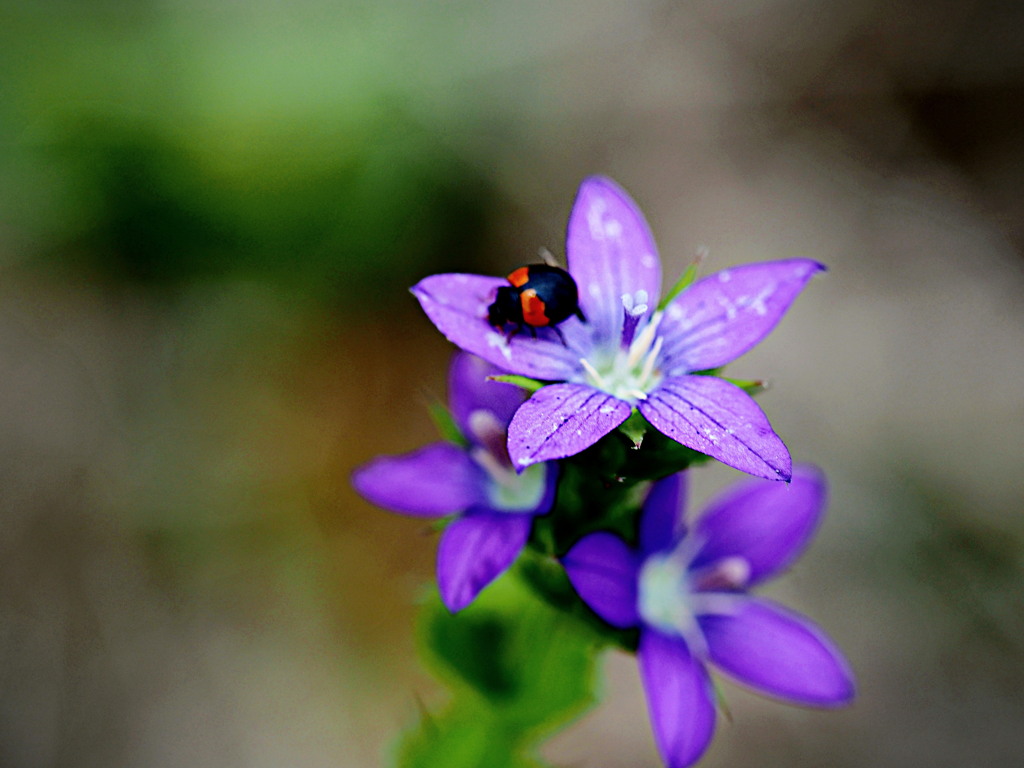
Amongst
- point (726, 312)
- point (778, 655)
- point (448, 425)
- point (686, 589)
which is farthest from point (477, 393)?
point (778, 655)

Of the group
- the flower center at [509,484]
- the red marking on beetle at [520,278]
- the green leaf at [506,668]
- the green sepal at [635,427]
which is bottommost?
the green leaf at [506,668]

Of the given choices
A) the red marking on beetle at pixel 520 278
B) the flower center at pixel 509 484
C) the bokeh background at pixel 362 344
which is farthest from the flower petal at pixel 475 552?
the bokeh background at pixel 362 344

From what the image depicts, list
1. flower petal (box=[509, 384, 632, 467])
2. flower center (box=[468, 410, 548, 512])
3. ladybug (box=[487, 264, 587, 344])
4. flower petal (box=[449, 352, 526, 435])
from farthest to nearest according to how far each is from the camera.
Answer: flower petal (box=[449, 352, 526, 435]) < flower center (box=[468, 410, 548, 512]) < ladybug (box=[487, 264, 587, 344]) < flower petal (box=[509, 384, 632, 467])

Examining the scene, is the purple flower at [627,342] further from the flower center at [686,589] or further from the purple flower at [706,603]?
the flower center at [686,589]

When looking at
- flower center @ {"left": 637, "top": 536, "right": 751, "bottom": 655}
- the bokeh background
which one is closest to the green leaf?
flower center @ {"left": 637, "top": 536, "right": 751, "bottom": 655}

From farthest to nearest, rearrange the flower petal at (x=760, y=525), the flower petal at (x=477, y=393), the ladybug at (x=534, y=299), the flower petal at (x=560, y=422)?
1. the flower petal at (x=760, y=525)
2. the flower petal at (x=477, y=393)
3. the ladybug at (x=534, y=299)
4. the flower petal at (x=560, y=422)

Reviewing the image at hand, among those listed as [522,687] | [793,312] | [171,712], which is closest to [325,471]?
[171,712]

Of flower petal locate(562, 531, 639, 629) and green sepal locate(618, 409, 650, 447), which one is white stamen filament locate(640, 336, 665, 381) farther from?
flower petal locate(562, 531, 639, 629)

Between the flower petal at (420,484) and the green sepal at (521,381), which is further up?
the green sepal at (521,381)
